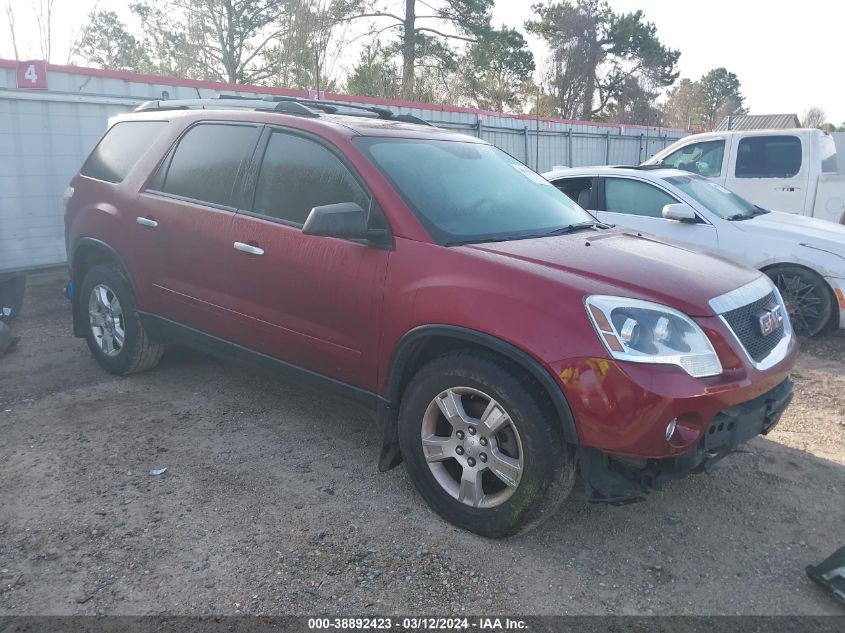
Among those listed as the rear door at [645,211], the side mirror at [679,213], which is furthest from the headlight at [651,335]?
the rear door at [645,211]

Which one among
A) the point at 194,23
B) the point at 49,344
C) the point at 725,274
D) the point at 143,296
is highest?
the point at 194,23

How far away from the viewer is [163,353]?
5031mm

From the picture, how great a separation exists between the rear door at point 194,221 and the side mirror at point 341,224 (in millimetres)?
947

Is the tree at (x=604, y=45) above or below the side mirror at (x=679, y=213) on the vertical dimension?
above

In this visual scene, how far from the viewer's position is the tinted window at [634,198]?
674 centimetres

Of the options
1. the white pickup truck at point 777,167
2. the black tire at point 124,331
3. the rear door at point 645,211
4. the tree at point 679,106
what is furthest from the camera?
the tree at point 679,106

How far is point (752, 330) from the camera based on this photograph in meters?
3.01

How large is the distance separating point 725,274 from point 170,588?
111 inches

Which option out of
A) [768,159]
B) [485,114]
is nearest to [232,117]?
[768,159]

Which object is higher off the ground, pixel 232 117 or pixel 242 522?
pixel 232 117

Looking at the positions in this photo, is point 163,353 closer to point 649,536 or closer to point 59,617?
point 59,617

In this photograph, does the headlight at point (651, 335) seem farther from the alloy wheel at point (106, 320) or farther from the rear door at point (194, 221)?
the alloy wheel at point (106, 320)

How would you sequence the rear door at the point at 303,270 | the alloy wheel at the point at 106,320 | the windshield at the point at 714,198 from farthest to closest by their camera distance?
the windshield at the point at 714,198 < the alloy wheel at the point at 106,320 < the rear door at the point at 303,270

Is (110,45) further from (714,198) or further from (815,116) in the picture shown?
(815,116)
